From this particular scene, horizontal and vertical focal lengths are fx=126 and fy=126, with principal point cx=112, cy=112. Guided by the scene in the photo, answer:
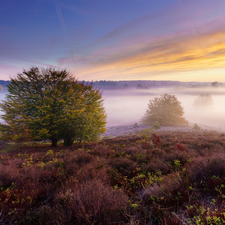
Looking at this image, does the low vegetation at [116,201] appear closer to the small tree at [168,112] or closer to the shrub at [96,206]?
the shrub at [96,206]

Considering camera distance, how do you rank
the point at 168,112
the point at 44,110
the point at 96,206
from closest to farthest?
the point at 96,206, the point at 44,110, the point at 168,112

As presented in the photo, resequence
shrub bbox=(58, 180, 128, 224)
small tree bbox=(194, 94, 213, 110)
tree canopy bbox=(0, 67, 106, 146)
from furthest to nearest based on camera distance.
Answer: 1. small tree bbox=(194, 94, 213, 110)
2. tree canopy bbox=(0, 67, 106, 146)
3. shrub bbox=(58, 180, 128, 224)

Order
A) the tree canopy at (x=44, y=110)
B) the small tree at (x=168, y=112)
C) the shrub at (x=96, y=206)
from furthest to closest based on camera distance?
the small tree at (x=168, y=112), the tree canopy at (x=44, y=110), the shrub at (x=96, y=206)

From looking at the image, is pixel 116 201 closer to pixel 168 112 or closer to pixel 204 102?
pixel 168 112

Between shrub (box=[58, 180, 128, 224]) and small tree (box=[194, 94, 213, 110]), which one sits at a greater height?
shrub (box=[58, 180, 128, 224])

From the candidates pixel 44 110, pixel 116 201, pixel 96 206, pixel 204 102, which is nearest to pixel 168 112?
pixel 44 110

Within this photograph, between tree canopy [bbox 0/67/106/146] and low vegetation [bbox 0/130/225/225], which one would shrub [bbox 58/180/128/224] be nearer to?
low vegetation [bbox 0/130/225/225]

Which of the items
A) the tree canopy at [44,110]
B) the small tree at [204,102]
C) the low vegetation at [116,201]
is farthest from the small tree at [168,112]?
the small tree at [204,102]

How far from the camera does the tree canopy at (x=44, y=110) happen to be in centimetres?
1388

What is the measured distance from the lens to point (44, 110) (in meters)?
13.3

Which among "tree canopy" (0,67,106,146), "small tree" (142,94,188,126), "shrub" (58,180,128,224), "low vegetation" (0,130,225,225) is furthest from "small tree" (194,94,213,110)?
"shrub" (58,180,128,224)

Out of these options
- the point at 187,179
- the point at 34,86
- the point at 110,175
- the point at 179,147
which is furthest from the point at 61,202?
the point at 34,86

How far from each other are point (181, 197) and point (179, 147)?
17.7 feet

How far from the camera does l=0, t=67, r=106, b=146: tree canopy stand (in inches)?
546
